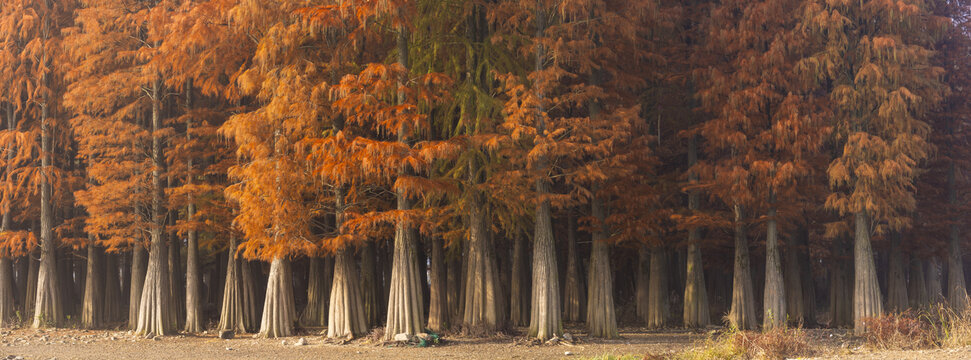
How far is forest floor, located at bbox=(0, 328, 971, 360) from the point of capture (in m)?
18.7

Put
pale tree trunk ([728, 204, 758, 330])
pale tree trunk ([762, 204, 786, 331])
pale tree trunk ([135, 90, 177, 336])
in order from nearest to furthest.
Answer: pale tree trunk ([762, 204, 786, 331])
pale tree trunk ([135, 90, 177, 336])
pale tree trunk ([728, 204, 758, 330])

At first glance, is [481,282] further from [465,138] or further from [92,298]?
[92,298]

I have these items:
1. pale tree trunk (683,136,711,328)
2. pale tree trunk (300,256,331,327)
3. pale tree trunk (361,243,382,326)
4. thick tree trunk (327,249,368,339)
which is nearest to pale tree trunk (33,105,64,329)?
pale tree trunk (300,256,331,327)

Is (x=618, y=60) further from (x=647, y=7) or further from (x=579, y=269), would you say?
(x=579, y=269)

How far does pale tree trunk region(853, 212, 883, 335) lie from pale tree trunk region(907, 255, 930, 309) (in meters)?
10.5

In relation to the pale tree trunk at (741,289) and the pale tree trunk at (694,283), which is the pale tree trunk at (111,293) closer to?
the pale tree trunk at (694,283)

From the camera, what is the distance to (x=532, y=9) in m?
22.6

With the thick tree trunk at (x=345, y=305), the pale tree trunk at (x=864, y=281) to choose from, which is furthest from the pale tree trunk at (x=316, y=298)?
the pale tree trunk at (x=864, y=281)

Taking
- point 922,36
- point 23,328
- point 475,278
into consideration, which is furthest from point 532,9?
point 23,328

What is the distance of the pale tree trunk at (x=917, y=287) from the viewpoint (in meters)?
33.2

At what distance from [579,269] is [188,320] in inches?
536

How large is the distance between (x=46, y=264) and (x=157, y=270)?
5.26m

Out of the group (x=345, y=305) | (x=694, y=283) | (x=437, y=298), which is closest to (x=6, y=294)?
(x=345, y=305)

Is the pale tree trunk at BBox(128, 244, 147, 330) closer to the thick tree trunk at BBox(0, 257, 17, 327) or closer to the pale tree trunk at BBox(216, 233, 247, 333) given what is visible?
the pale tree trunk at BBox(216, 233, 247, 333)
